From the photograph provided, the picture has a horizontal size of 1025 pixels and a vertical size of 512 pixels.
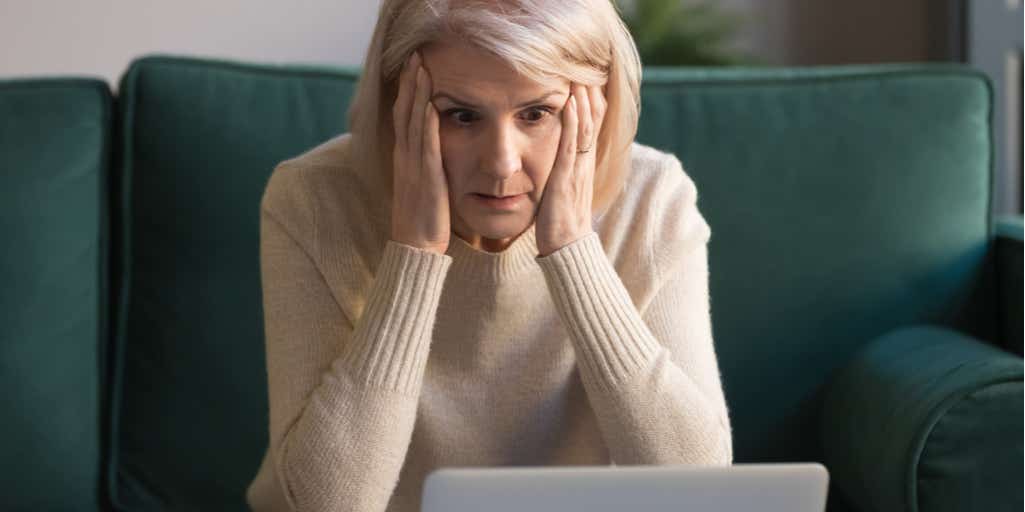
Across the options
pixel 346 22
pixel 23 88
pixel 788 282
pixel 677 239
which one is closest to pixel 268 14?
pixel 346 22

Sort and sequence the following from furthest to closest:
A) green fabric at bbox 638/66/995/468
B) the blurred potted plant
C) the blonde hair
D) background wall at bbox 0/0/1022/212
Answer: the blurred potted plant < background wall at bbox 0/0/1022/212 < green fabric at bbox 638/66/995/468 < the blonde hair

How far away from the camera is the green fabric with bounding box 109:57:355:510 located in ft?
5.81

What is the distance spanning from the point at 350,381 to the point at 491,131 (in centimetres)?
29

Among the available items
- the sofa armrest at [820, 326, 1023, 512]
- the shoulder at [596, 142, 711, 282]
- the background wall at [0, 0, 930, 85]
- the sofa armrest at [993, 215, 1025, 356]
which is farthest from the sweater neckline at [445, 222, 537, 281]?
the background wall at [0, 0, 930, 85]

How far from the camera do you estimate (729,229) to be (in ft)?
6.04

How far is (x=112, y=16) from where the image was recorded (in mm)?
2951

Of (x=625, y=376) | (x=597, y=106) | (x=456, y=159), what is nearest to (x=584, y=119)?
(x=597, y=106)

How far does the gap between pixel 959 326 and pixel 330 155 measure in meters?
1.01

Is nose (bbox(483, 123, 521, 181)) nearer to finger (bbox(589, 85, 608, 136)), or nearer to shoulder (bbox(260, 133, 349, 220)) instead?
finger (bbox(589, 85, 608, 136))

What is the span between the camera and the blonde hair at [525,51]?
1.23 metres

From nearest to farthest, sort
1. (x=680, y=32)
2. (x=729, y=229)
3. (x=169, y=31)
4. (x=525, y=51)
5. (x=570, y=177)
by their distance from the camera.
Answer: (x=525, y=51) < (x=570, y=177) < (x=729, y=229) < (x=169, y=31) < (x=680, y=32)

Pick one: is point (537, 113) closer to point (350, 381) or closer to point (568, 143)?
point (568, 143)

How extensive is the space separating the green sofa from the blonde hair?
0.46 metres

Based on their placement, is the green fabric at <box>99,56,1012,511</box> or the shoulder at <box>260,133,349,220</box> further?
the green fabric at <box>99,56,1012,511</box>
